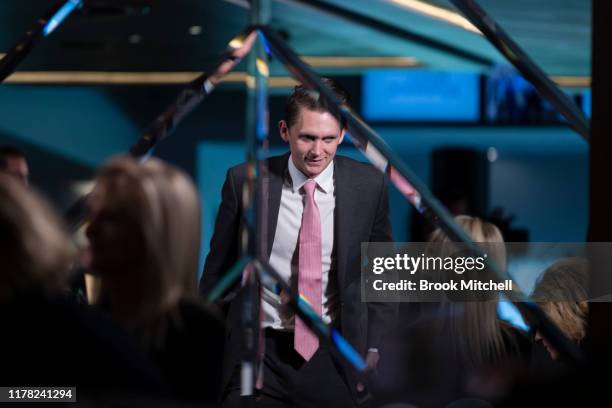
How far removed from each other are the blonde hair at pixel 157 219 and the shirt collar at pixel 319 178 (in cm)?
86

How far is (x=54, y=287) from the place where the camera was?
1.44 metres

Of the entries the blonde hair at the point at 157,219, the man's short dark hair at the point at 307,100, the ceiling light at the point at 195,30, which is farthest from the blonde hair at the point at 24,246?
the ceiling light at the point at 195,30

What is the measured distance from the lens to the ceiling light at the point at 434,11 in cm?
510

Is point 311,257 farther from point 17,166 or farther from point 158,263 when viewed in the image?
point 17,166

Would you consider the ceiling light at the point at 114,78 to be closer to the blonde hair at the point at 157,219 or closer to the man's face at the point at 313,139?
the man's face at the point at 313,139

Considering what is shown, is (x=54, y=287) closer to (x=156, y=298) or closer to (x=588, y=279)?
(x=156, y=298)

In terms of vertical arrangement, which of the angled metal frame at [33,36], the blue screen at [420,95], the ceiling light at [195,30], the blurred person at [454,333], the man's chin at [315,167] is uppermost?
the ceiling light at [195,30]

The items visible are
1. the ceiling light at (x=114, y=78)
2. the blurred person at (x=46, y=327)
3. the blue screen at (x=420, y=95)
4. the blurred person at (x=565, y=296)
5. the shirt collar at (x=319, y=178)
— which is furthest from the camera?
the blue screen at (x=420, y=95)

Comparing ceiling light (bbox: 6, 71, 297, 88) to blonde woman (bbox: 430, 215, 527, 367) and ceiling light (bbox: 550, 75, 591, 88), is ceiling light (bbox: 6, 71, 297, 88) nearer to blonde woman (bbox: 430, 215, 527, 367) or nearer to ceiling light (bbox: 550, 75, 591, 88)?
ceiling light (bbox: 550, 75, 591, 88)

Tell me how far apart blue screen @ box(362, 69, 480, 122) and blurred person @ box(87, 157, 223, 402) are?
6.04 m

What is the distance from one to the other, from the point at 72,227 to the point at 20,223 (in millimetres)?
512

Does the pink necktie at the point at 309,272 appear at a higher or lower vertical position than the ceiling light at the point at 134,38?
lower

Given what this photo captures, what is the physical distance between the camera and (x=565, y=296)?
229 centimetres

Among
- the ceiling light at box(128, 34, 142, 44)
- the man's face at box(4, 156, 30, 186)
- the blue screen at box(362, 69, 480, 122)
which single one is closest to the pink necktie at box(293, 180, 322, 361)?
the man's face at box(4, 156, 30, 186)
